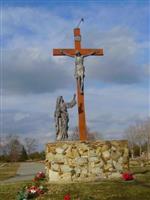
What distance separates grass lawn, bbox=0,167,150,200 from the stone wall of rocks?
89cm

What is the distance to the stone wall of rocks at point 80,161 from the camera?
1594cm

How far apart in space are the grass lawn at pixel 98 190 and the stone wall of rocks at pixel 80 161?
89 centimetres

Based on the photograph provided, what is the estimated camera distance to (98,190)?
13688 mm

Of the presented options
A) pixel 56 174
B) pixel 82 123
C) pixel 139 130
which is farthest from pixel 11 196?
pixel 139 130

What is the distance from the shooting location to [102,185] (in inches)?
567

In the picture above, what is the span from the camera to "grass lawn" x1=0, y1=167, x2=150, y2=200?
1293 cm

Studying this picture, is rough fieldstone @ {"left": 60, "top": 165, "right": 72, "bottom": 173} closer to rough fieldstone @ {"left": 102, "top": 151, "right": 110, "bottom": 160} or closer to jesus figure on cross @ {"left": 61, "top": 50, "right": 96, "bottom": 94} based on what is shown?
rough fieldstone @ {"left": 102, "top": 151, "right": 110, "bottom": 160}

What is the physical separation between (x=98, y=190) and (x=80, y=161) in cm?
245

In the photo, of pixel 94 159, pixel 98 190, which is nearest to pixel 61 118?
pixel 94 159

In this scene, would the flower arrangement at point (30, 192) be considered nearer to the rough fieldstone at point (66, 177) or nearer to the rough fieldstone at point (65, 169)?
the rough fieldstone at point (66, 177)

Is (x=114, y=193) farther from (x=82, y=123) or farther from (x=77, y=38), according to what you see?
(x=77, y=38)

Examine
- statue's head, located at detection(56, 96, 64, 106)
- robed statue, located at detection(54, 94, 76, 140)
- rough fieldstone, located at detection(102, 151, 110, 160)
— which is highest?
statue's head, located at detection(56, 96, 64, 106)

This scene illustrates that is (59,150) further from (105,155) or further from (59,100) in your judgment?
(59,100)

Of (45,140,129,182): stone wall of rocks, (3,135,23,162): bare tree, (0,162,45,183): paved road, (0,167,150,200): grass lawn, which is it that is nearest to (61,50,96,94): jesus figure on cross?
(45,140,129,182): stone wall of rocks
